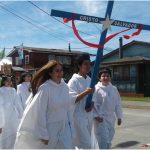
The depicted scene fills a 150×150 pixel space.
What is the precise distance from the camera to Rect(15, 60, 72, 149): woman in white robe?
4.83 metres

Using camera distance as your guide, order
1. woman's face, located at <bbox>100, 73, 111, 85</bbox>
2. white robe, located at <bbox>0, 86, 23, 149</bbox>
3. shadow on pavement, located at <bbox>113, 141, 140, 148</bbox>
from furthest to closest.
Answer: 1. shadow on pavement, located at <bbox>113, 141, 140, 148</bbox>
2. white robe, located at <bbox>0, 86, 23, 149</bbox>
3. woman's face, located at <bbox>100, 73, 111, 85</bbox>

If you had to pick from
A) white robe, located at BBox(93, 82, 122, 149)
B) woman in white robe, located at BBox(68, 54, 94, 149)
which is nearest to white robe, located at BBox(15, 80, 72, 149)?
woman in white robe, located at BBox(68, 54, 94, 149)

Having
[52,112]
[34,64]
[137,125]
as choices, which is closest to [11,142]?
[52,112]

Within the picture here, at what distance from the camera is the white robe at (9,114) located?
24.2ft

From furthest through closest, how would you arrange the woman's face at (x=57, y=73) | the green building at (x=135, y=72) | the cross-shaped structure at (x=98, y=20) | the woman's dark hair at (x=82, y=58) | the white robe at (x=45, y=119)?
the green building at (x=135, y=72)
the woman's dark hair at (x=82, y=58)
the cross-shaped structure at (x=98, y=20)
the woman's face at (x=57, y=73)
the white robe at (x=45, y=119)

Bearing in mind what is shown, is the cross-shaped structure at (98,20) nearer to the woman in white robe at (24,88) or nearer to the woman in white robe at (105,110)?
the woman in white robe at (105,110)

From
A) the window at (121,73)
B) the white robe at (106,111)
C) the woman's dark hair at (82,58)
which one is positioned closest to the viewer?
the woman's dark hair at (82,58)

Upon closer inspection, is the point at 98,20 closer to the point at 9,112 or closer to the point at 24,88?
the point at 9,112

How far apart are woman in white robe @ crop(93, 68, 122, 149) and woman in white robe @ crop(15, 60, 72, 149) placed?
192cm

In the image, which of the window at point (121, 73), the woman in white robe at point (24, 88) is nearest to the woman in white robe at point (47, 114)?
the woman in white robe at point (24, 88)

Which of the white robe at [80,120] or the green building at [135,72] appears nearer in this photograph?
the white robe at [80,120]

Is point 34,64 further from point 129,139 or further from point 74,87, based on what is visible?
point 74,87

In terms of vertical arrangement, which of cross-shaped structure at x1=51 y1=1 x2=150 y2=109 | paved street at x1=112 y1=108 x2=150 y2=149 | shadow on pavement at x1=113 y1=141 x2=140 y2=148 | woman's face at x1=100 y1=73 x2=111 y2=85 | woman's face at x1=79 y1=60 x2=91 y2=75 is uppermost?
cross-shaped structure at x1=51 y1=1 x2=150 y2=109

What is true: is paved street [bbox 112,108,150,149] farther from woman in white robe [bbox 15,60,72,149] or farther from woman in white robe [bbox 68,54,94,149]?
woman in white robe [bbox 15,60,72,149]
